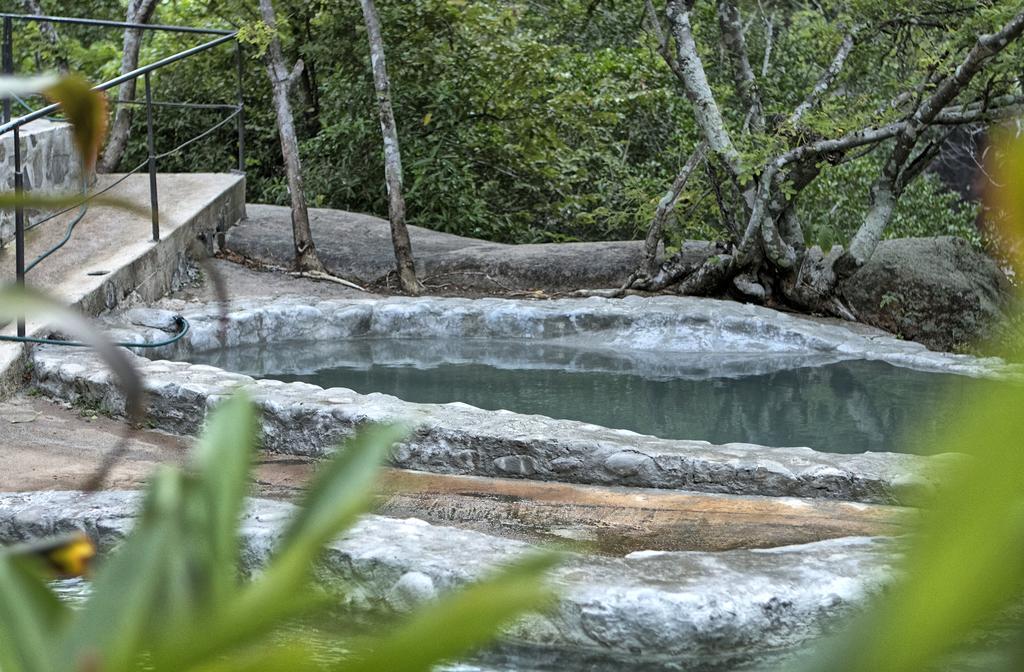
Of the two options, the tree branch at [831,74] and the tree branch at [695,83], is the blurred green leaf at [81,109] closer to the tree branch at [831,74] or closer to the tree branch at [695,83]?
the tree branch at [695,83]

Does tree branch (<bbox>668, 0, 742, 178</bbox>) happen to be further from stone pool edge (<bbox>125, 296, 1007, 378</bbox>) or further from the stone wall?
the stone wall

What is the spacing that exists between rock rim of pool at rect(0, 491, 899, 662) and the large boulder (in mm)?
4847

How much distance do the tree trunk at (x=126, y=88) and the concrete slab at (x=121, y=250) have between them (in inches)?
34.0

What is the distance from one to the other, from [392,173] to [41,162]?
2.43 metres

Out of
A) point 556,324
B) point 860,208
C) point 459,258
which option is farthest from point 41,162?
point 860,208

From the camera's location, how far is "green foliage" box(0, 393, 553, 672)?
20 cm

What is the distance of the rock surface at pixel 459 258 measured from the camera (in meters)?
8.38

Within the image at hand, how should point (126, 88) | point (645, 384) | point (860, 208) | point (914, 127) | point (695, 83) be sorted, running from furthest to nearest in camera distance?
point (860, 208) → point (126, 88) → point (695, 83) → point (914, 127) → point (645, 384)

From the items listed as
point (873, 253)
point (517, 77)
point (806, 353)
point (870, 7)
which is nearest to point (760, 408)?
point (806, 353)

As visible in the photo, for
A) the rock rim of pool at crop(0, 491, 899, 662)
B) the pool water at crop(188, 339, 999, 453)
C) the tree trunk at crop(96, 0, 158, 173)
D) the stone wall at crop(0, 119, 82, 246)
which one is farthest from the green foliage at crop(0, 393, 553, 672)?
the tree trunk at crop(96, 0, 158, 173)

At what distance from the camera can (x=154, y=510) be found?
11.2 inches

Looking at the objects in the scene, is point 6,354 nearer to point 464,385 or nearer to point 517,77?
point 464,385

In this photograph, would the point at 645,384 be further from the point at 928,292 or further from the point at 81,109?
the point at 81,109

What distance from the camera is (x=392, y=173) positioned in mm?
8523
